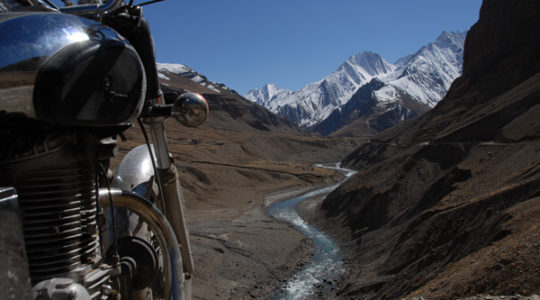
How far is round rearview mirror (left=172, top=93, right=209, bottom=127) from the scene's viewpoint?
3727 mm

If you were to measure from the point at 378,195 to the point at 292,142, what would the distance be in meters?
86.8

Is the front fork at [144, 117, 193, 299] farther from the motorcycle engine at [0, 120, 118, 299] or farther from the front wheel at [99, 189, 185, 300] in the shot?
the motorcycle engine at [0, 120, 118, 299]

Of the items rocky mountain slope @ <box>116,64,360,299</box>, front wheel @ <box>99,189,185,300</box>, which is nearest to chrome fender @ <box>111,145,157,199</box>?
front wheel @ <box>99,189,185,300</box>

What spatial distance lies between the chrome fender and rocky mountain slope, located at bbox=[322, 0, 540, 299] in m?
7.19

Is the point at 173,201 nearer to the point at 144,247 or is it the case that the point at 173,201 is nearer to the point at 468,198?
the point at 144,247

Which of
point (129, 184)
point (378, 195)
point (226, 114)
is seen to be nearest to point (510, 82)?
point (378, 195)

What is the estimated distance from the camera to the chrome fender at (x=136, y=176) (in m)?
4.88

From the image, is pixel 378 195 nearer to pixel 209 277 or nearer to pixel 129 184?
pixel 209 277

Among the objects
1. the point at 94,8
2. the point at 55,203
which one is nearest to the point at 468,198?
the point at 94,8

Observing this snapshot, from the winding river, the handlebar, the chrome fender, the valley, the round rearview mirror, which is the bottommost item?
the winding river

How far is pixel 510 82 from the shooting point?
56281 mm

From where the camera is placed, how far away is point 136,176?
4.94 meters

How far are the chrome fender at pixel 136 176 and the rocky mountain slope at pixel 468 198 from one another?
7.19 meters

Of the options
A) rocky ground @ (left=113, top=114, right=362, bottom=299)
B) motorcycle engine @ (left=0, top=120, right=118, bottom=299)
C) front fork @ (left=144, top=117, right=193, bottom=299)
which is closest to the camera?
motorcycle engine @ (left=0, top=120, right=118, bottom=299)
